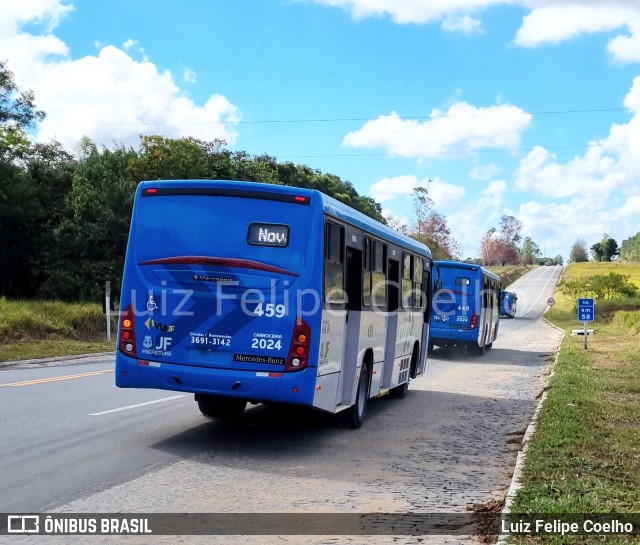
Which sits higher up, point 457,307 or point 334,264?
point 334,264

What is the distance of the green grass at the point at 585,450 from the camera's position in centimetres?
687

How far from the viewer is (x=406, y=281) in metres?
14.8

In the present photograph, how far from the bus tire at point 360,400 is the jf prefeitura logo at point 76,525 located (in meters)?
5.59

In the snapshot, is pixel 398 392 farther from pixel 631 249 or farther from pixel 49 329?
pixel 631 249

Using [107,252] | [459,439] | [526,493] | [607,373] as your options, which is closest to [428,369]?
[607,373]

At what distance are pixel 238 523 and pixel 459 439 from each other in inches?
216

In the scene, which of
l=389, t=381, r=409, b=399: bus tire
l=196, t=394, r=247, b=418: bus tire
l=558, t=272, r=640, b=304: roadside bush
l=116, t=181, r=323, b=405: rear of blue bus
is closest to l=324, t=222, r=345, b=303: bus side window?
l=116, t=181, r=323, b=405: rear of blue bus

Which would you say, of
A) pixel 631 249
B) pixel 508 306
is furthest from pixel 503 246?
pixel 508 306

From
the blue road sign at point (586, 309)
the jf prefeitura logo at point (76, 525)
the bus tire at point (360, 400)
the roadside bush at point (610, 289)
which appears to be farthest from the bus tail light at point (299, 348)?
the roadside bush at point (610, 289)

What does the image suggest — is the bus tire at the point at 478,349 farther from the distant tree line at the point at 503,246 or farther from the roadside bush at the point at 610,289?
the distant tree line at the point at 503,246

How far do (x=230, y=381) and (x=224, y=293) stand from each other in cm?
102

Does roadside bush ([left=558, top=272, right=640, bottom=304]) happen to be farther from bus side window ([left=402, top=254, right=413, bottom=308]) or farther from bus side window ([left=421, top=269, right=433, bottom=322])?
bus side window ([left=402, top=254, right=413, bottom=308])

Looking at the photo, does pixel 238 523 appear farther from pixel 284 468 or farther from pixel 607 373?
pixel 607 373

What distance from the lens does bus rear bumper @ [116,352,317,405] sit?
937 cm
